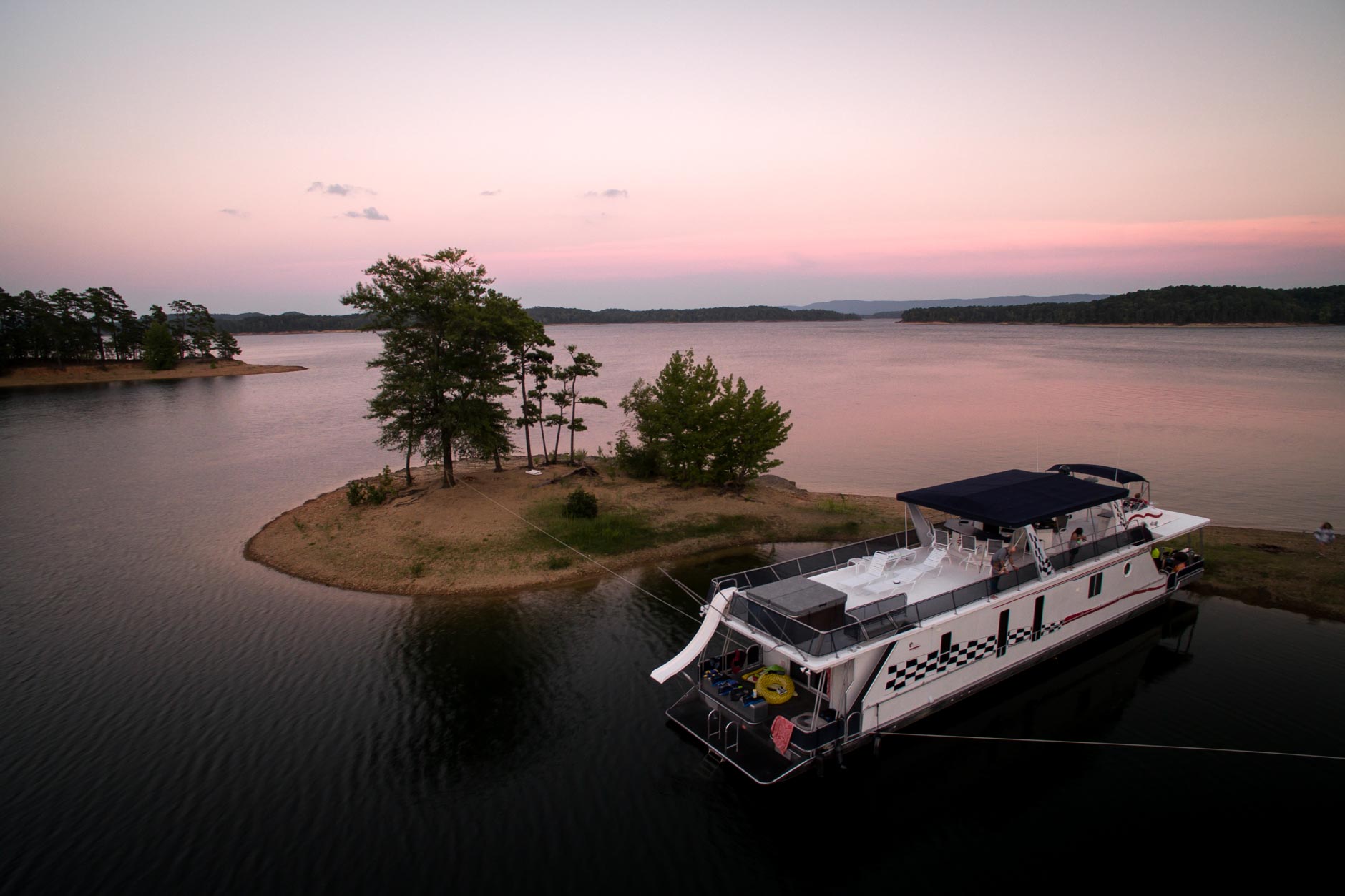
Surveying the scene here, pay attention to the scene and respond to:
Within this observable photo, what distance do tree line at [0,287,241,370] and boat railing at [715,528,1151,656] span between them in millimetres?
132628

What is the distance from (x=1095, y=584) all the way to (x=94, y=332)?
14564 centimetres

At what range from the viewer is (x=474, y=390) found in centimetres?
3372

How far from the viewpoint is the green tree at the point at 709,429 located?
3431 centimetres

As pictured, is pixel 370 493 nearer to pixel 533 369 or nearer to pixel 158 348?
pixel 533 369

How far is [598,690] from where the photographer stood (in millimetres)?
17266

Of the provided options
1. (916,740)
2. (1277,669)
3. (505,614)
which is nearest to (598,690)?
(505,614)

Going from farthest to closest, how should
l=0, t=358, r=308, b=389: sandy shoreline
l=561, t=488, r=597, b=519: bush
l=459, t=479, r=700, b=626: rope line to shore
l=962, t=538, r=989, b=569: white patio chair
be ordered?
l=0, t=358, r=308, b=389: sandy shoreline → l=561, t=488, r=597, b=519: bush → l=459, t=479, r=700, b=626: rope line to shore → l=962, t=538, r=989, b=569: white patio chair

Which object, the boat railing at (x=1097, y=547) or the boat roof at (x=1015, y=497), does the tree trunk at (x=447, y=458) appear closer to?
the boat roof at (x=1015, y=497)

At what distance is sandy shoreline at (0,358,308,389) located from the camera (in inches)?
3922

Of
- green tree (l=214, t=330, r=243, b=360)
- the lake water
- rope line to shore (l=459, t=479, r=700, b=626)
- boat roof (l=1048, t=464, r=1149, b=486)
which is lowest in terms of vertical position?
the lake water

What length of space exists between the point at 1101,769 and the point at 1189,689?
486cm

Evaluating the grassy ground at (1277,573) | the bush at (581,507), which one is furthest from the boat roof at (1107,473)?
the bush at (581,507)

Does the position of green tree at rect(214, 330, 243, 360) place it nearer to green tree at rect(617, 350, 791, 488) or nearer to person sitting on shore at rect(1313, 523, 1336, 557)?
green tree at rect(617, 350, 791, 488)

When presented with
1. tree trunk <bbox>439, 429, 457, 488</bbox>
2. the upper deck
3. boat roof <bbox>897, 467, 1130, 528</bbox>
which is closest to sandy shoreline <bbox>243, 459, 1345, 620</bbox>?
tree trunk <bbox>439, 429, 457, 488</bbox>
